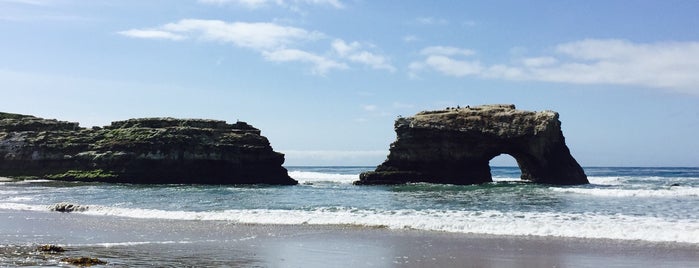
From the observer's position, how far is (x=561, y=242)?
14883 millimetres

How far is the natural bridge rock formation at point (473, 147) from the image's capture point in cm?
4597

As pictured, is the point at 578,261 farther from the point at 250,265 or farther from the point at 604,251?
the point at 250,265

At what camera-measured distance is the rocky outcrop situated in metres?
51.9

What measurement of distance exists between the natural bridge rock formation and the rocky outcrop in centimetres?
1041

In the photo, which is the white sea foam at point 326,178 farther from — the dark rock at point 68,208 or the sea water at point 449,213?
the dark rock at point 68,208

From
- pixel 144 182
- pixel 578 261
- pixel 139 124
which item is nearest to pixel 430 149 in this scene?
pixel 144 182

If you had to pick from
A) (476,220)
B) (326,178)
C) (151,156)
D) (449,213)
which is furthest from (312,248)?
(326,178)

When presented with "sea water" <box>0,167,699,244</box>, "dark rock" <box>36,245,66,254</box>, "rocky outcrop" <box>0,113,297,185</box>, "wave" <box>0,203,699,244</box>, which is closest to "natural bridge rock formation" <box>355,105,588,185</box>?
"rocky outcrop" <box>0,113,297,185</box>

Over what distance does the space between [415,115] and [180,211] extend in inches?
1175

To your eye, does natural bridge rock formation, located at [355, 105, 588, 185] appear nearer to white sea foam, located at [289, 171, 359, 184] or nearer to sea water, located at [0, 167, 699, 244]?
→ white sea foam, located at [289, 171, 359, 184]

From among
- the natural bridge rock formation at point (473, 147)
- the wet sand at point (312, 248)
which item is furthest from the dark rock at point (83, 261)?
the natural bridge rock formation at point (473, 147)

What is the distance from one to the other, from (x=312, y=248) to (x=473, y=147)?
118ft

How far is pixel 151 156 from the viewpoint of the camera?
2056 inches

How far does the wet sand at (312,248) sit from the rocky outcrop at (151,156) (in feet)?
111
